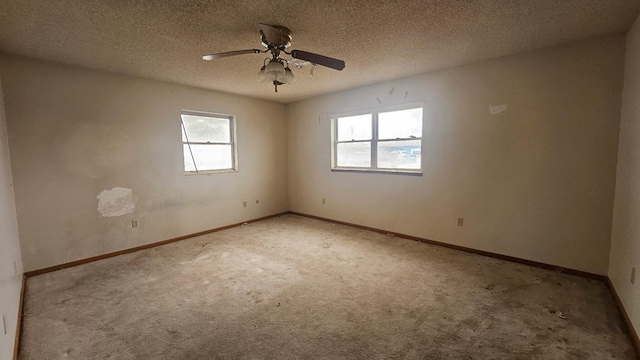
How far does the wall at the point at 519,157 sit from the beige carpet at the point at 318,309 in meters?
0.42

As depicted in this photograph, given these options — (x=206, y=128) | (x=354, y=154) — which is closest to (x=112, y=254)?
(x=206, y=128)

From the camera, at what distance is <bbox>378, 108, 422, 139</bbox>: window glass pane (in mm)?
3938

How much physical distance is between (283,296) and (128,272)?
191 cm

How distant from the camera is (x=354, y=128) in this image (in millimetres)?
4746

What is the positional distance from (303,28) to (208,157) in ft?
10.1

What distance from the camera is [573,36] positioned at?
100 inches

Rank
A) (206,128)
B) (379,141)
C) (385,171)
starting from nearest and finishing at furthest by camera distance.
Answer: (385,171)
(379,141)
(206,128)

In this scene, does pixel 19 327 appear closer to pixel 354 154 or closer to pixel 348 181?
pixel 348 181

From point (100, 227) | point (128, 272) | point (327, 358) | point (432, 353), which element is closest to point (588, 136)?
point (432, 353)

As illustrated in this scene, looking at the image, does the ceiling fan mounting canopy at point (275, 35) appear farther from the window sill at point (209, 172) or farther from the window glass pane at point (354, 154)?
the window sill at point (209, 172)

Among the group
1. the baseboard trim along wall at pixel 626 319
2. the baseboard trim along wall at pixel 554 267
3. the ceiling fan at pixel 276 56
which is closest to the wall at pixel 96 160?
the ceiling fan at pixel 276 56

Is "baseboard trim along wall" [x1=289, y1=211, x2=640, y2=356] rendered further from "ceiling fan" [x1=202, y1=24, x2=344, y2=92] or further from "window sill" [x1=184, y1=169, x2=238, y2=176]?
"ceiling fan" [x1=202, y1=24, x2=344, y2=92]

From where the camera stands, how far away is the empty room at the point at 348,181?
1970 millimetres

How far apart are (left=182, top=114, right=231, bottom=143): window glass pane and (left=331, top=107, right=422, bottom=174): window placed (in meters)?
2.00
